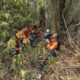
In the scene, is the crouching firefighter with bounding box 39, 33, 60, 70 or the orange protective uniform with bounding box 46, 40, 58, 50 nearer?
the crouching firefighter with bounding box 39, 33, 60, 70

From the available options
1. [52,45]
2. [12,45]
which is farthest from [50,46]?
[12,45]

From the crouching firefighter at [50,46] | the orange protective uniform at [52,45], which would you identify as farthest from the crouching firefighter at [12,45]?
the orange protective uniform at [52,45]

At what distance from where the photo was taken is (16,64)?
3629 millimetres

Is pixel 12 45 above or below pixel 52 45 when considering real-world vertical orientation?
above

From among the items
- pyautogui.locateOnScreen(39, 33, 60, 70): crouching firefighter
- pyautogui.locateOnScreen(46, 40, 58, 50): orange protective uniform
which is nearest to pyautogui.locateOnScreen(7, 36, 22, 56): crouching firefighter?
pyautogui.locateOnScreen(39, 33, 60, 70): crouching firefighter

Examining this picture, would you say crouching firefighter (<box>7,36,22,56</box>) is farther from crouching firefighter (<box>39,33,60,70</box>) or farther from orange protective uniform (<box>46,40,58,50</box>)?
orange protective uniform (<box>46,40,58,50</box>)

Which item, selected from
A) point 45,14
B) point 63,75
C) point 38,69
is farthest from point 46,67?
point 45,14

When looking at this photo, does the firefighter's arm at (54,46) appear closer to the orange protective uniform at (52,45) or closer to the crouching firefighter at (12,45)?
the orange protective uniform at (52,45)

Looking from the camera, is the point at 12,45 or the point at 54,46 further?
the point at 54,46

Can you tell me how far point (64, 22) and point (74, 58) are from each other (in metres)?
1.62

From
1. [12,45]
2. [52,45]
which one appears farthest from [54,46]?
[12,45]

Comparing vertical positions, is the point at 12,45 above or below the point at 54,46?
above

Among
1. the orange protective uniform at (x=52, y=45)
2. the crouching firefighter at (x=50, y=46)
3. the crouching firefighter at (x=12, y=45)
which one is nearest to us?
the crouching firefighter at (x=12, y=45)

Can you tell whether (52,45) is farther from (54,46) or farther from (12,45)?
(12,45)
